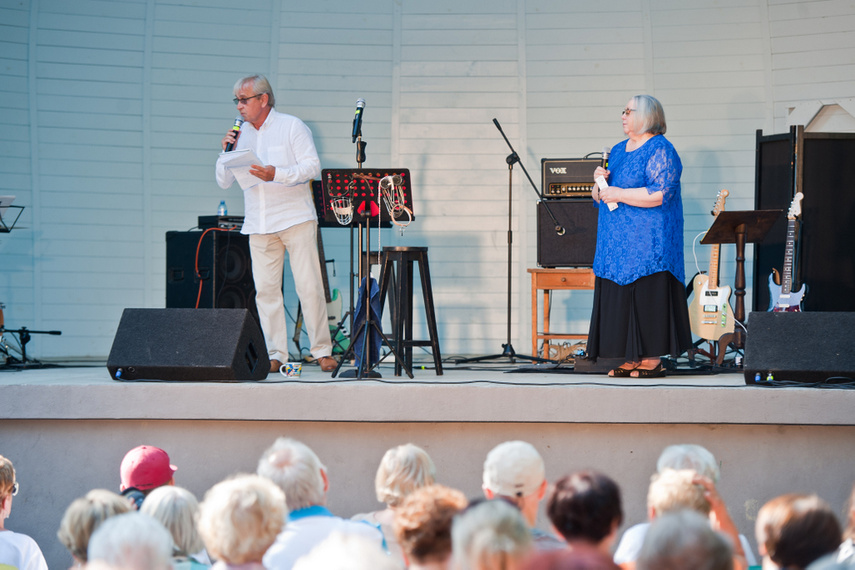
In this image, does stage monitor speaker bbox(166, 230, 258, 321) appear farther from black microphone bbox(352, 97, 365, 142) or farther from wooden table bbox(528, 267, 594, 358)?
wooden table bbox(528, 267, 594, 358)

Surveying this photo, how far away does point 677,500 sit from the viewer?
7.15ft

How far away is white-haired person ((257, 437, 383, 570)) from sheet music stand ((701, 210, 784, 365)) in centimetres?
362

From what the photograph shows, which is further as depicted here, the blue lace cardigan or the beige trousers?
the beige trousers

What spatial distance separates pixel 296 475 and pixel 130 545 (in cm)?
67

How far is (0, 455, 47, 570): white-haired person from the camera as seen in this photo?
8.61 feet

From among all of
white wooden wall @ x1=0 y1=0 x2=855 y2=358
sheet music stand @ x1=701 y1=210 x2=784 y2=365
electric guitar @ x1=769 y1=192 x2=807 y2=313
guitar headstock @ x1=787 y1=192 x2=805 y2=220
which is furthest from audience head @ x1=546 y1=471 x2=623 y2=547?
white wooden wall @ x1=0 y1=0 x2=855 y2=358

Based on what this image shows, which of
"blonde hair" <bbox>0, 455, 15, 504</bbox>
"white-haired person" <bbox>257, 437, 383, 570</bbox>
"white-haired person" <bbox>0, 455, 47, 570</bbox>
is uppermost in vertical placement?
"white-haired person" <bbox>257, 437, 383, 570</bbox>

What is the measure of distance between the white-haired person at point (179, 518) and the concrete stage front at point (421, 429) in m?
1.73

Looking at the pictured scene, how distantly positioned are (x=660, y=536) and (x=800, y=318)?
9.57ft

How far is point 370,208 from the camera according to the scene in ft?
15.8

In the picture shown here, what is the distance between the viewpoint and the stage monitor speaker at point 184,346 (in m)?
4.25

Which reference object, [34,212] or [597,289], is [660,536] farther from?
[34,212]

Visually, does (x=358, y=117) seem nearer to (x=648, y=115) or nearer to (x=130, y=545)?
(x=648, y=115)

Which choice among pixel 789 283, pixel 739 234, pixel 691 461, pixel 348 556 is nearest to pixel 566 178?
pixel 739 234
